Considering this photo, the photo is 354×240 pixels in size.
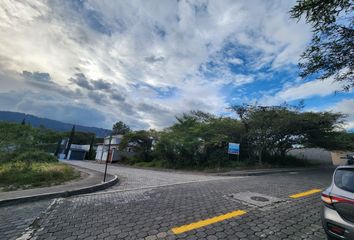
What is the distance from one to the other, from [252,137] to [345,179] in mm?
15625

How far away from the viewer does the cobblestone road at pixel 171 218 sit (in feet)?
10.7

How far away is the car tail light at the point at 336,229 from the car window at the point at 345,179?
0.57 m

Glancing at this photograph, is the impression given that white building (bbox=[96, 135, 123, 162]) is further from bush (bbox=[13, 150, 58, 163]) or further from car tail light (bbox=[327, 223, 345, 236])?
car tail light (bbox=[327, 223, 345, 236])

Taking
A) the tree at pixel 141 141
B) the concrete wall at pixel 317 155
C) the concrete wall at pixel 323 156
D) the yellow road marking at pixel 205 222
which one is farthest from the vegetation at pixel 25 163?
the concrete wall at pixel 323 156

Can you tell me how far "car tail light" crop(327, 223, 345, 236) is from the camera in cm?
250

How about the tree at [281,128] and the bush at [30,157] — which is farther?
the tree at [281,128]

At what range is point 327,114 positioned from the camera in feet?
52.0

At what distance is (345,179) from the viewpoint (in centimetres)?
287

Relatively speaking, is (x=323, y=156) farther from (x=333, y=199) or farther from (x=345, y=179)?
(x=333, y=199)

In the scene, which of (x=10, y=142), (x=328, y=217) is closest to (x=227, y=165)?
(x=328, y=217)

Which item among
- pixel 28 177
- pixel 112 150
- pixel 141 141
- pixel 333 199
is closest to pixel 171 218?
pixel 333 199

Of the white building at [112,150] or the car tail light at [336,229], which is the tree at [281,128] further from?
the white building at [112,150]

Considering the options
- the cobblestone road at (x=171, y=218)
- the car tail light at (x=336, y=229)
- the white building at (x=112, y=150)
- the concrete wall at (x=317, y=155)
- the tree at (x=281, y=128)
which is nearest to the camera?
the car tail light at (x=336, y=229)

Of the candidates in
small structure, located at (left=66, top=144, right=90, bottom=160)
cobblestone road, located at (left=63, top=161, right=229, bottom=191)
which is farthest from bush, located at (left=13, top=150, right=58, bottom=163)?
Result: small structure, located at (left=66, top=144, right=90, bottom=160)
